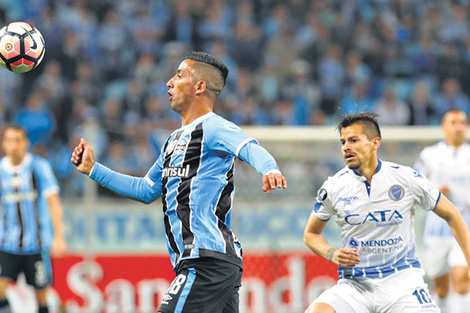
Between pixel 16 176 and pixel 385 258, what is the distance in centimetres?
514

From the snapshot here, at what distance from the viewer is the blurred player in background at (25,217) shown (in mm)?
9234

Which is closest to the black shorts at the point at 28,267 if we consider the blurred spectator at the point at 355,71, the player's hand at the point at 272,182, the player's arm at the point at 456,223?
the player's arm at the point at 456,223

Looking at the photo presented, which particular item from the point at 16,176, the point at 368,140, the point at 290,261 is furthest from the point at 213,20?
the point at 368,140

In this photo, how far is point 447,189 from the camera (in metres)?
9.24

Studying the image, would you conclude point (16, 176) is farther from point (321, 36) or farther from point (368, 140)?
point (321, 36)

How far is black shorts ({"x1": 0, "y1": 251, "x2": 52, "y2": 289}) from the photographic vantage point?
361 inches

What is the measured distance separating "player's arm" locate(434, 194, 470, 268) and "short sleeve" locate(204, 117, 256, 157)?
178 cm

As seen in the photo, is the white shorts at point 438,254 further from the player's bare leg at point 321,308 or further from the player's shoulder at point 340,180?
the player's bare leg at point 321,308

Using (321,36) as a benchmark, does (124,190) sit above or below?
below

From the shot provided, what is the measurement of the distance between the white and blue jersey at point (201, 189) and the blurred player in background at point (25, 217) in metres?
4.32

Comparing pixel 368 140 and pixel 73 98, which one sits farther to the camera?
pixel 73 98

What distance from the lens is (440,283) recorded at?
9.91m

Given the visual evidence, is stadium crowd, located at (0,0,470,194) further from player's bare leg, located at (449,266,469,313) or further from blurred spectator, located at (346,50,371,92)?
player's bare leg, located at (449,266,469,313)

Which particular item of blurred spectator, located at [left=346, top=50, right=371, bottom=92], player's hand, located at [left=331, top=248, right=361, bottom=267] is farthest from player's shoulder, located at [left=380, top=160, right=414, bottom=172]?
blurred spectator, located at [left=346, top=50, right=371, bottom=92]
